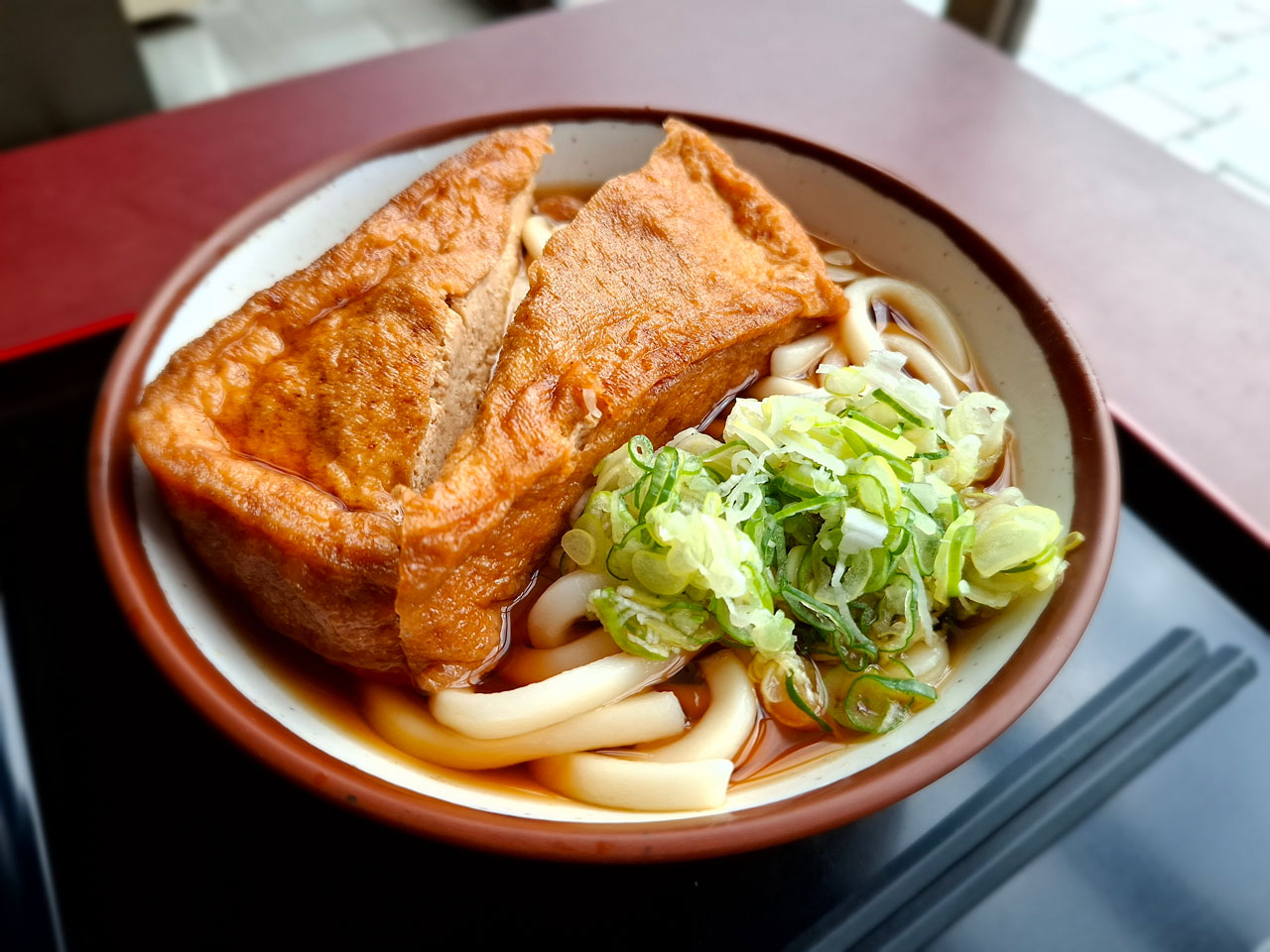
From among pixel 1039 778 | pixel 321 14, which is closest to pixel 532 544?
pixel 1039 778

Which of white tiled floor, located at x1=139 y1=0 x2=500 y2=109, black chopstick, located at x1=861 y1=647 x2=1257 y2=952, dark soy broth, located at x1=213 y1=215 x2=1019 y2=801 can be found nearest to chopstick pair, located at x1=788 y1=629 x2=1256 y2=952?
black chopstick, located at x1=861 y1=647 x2=1257 y2=952

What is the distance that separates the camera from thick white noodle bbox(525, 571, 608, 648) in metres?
1.51

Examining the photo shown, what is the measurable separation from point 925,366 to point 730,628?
795mm

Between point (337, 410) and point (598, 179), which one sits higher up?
point (598, 179)

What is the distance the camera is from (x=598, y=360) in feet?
5.09

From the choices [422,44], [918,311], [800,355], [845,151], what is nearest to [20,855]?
[800,355]

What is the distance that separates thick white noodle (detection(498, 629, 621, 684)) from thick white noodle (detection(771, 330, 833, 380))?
68 centimetres

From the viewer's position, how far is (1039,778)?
5.12 ft

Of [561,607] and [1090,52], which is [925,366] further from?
[1090,52]

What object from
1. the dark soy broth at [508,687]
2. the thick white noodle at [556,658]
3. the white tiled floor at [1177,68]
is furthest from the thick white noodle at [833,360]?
the white tiled floor at [1177,68]

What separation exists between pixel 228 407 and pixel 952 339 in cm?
139

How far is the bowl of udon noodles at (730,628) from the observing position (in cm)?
124

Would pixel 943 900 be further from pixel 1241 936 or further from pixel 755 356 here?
pixel 755 356

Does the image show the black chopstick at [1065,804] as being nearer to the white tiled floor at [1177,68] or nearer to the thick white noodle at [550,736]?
the thick white noodle at [550,736]
